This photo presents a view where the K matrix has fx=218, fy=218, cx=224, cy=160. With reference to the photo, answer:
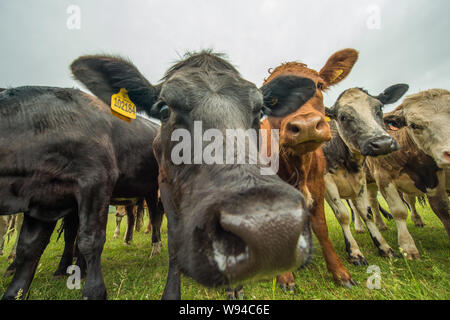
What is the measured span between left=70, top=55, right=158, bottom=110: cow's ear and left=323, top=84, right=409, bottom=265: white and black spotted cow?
3.17 metres

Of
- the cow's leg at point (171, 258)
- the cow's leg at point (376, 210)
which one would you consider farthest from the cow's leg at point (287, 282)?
the cow's leg at point (376, 210)

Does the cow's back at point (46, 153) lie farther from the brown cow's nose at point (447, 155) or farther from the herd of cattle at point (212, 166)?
the brown cow's nose at point (447, 155)

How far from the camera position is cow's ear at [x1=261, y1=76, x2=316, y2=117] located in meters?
2.82

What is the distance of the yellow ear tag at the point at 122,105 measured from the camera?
2.52m

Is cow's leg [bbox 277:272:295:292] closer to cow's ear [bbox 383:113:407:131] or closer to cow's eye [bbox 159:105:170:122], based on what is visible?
cow's eye [bbox 159:105:170:122]

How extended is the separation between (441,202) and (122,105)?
16.8 ft

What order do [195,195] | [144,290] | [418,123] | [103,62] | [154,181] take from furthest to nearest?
1. [154,181]
2. [418,123]
3. [144,290]
4. [103,62]
5. [195,195]

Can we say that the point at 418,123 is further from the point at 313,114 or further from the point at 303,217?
the point at 303,217

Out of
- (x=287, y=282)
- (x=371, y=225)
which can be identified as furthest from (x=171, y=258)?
(x=371, y=225)

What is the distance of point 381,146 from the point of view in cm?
302

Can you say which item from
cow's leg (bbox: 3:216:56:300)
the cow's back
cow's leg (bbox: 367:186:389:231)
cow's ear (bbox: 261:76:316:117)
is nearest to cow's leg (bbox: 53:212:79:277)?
cow's leg (bbox: 3:216:56:300)

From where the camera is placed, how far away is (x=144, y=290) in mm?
2674
